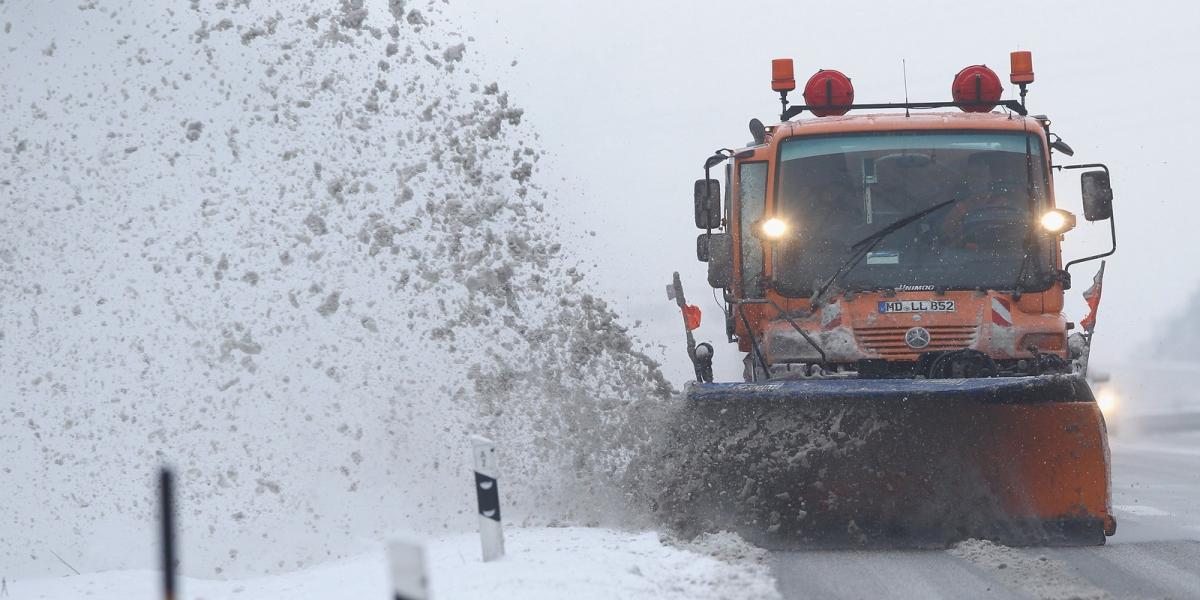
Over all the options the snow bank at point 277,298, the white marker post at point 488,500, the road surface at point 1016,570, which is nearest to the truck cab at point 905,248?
the road surface at point 1016,570

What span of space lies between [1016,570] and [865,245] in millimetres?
2620

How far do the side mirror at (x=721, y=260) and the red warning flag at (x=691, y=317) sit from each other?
660mm

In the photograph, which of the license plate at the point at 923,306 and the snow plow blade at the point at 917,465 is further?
the license plate at the point at 923,306

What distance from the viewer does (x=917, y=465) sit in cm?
700

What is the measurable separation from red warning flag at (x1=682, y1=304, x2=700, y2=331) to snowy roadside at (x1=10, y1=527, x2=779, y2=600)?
216 cm

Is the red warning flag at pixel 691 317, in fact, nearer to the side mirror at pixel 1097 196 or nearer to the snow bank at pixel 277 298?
the snow bank at pixel 277 298

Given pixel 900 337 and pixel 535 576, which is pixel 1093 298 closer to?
pixel 900 337

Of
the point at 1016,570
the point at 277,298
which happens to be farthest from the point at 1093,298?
the point at 277,298

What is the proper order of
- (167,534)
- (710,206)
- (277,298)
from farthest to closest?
1. (277,298)
2. (710,206)
3. (167,534)

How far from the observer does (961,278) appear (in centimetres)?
817

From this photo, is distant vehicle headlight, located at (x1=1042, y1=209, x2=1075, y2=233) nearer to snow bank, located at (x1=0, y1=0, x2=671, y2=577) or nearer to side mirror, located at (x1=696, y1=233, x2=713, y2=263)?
side mirror, located at (x1=696, y1=233, x2=713, y2=263)

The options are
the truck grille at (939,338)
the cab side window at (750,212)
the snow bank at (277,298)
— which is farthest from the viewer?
the snow bank at (277,298)

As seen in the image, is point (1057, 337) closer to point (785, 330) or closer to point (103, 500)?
point (785, 330)

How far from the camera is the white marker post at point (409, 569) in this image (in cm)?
316
